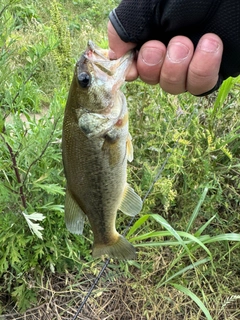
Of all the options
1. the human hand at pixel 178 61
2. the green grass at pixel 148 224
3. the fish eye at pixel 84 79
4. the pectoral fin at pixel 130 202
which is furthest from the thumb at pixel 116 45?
the green grass at pixel 148 224

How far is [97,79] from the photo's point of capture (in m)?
1.54

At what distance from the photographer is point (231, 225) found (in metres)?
2.97

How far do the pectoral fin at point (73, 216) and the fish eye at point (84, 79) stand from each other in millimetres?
460

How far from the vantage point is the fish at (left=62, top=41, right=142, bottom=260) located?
1521 millimetres

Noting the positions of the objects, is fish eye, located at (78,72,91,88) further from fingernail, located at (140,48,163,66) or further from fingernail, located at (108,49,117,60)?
fingernail, located at (140,48,163,66)

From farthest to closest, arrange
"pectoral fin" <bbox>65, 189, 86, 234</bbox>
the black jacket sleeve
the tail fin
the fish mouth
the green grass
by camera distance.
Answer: the green grass
the tail fin
"pectoral fin" <bbox>65, 189, 86, 234</bbox>
the fish mouth
the black jacket sleeve

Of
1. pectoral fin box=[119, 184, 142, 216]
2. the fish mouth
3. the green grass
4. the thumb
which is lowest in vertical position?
the green grass

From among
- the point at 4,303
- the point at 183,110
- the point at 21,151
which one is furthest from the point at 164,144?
the point at 4,303

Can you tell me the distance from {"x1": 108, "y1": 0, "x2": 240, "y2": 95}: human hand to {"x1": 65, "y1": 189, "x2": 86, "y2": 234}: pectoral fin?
603mm

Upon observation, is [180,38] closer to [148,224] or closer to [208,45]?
[208,45]

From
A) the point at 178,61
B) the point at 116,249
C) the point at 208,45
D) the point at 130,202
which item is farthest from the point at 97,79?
the point at 116,249

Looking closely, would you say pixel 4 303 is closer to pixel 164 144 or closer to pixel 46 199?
pixel 46 199

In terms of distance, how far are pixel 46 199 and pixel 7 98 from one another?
0.67m

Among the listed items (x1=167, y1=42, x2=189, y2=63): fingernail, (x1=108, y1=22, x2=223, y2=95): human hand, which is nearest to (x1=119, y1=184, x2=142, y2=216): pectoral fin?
(x1=108, y1=22, x2=223, y2=95): human hand
